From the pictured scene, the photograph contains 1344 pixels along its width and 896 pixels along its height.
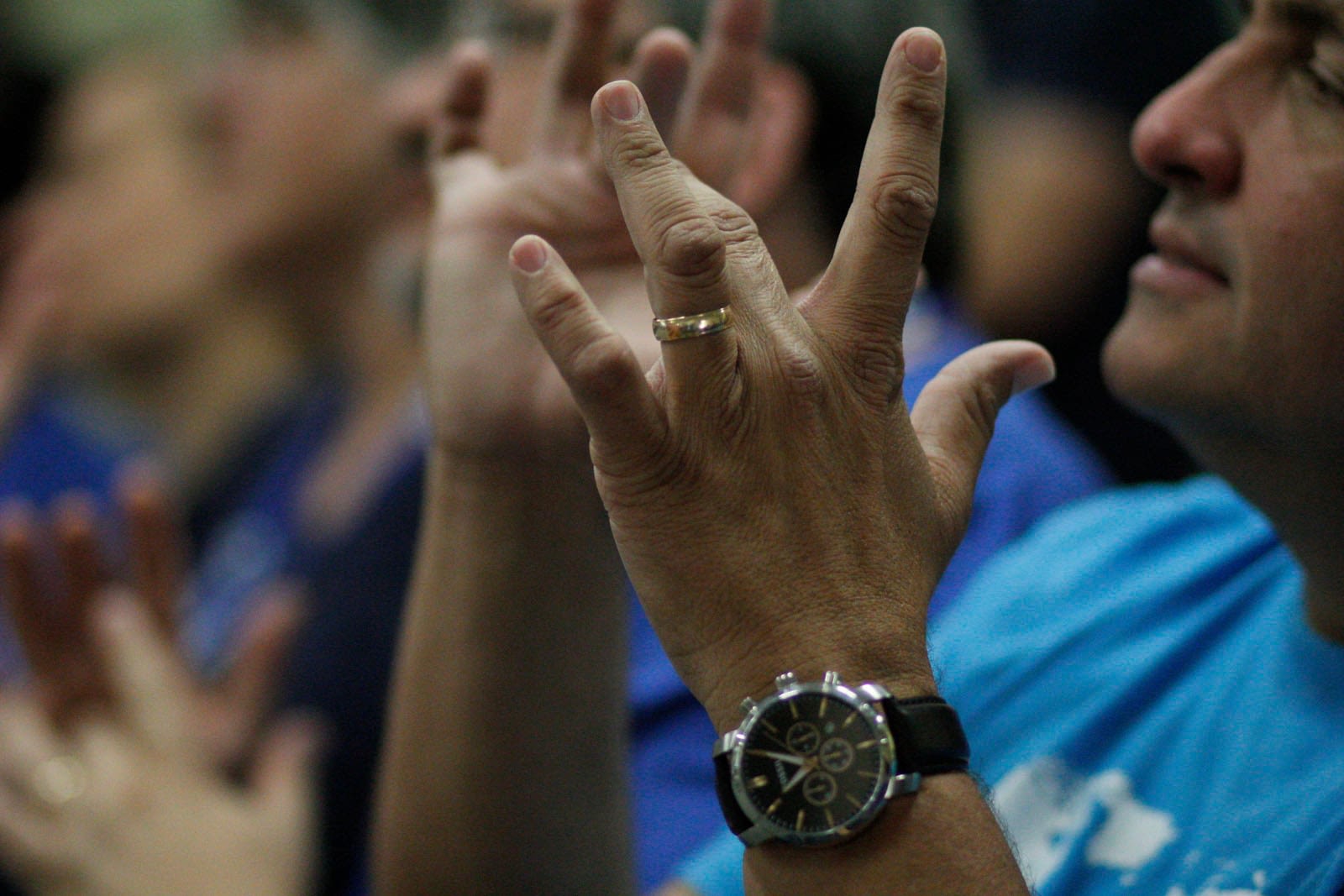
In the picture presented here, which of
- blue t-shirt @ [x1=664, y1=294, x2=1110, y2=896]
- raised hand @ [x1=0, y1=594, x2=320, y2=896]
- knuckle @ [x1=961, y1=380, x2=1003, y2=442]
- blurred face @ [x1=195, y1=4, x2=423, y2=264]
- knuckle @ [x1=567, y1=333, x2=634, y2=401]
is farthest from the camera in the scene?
blurred face @ [x1=195, y1=4, x2=423, y2=264]

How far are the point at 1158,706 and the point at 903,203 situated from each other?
0.43 metres

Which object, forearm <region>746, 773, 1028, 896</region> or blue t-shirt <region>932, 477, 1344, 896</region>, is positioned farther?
blue t-shirt <region>932, 477, 1344, 896</region>

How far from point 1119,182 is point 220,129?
1380 mm

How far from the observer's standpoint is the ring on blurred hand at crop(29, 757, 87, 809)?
1367 mm

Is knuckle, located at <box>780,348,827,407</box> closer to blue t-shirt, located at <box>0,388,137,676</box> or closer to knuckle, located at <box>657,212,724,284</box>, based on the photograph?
knuckle, located at <box>657,212,724,284</box>

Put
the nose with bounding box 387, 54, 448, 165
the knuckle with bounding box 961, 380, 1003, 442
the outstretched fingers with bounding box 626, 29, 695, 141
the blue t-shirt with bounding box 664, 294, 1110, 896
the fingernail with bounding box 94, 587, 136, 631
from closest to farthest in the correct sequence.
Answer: the knuckle with bounding box 961, 380, 1003, 442
the outstretched fingers with bounding box 626, 29, 695, 141
the blue t-shirt with bounding box 664, 294, 1110, 896
the fingernail with bounding box 94, 587, 136, 631
the nose with bounding box 387, 54, 448, 165

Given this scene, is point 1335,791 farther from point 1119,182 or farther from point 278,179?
point 278,179

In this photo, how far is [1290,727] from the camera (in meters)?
0.82

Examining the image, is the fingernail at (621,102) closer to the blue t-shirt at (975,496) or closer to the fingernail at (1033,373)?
the fingernail at (1033,373)

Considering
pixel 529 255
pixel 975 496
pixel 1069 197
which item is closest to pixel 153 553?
pixel 975 496

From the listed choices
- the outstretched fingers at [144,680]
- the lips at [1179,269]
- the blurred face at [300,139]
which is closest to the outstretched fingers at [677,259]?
the lips at [1179,269]

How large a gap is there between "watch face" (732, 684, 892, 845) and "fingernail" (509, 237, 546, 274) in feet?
0.74

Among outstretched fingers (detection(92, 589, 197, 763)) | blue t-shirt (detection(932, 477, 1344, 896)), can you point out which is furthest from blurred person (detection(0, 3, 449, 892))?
blue t-shirt (detection(932, 477, 1344, 896))

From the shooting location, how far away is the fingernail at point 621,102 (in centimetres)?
64
